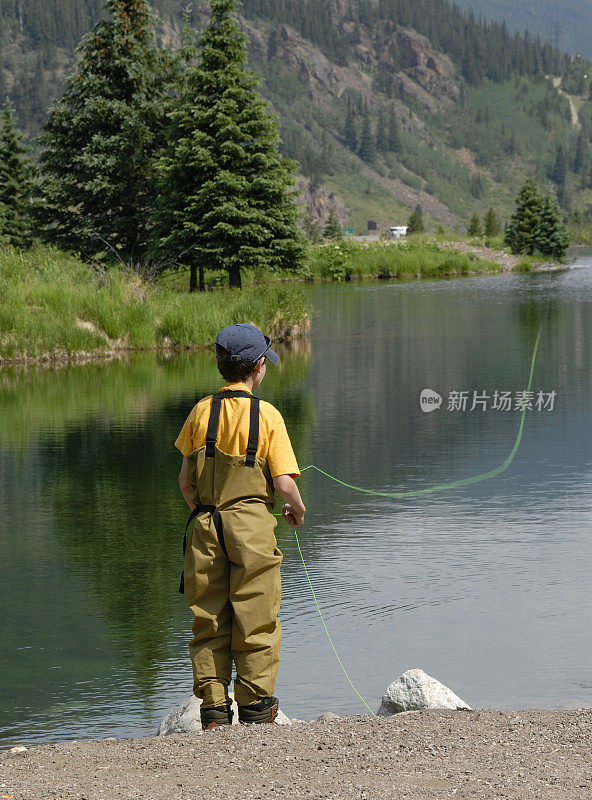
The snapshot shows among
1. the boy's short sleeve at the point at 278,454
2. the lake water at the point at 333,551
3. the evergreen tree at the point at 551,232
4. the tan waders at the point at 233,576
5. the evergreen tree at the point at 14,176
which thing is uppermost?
the evergreen tree at the point at 14,176

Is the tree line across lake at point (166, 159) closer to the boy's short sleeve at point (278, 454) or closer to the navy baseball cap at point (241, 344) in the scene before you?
the navy baseball cap at point (241, 344)

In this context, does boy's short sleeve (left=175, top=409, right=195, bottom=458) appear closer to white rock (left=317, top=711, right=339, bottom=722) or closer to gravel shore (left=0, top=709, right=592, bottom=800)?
gravel shore (left=0, top=709, right=592, bottom=800)

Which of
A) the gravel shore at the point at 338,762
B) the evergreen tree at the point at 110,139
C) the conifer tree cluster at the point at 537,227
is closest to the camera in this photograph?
the gravel shore at the point at 338,762

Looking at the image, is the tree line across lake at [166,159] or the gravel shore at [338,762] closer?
the gravel shore at [338,762]

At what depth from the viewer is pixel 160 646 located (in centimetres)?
654

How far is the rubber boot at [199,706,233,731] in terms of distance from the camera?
480 centimetres

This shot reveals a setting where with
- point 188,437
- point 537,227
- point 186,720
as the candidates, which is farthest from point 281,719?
point 537,227

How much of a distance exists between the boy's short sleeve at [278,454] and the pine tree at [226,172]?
2612 centimetres

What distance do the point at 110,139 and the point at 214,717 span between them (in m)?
32.4

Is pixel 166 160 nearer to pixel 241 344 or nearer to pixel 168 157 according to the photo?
pixel 168 157

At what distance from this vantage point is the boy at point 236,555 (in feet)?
15.8

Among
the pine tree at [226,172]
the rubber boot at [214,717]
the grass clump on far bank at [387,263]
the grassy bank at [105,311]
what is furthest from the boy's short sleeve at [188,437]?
the grass clump on far bank at [387,263]

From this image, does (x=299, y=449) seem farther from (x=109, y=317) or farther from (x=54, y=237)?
(x=54, y=237)

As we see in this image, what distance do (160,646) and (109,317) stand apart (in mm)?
17519
